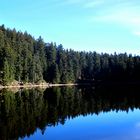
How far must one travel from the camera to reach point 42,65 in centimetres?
17062

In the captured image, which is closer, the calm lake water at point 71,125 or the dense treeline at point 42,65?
the calm lake water at point 71,125

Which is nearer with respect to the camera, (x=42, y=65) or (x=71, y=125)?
(x=71, y=125)

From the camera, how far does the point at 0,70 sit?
427 ft

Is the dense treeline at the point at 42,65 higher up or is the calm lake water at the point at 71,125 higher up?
the dense treeline at the point at 42,65

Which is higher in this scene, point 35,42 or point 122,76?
point 35,42

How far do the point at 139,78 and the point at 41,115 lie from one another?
459 feet

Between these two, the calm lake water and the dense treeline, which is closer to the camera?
the calm lake water

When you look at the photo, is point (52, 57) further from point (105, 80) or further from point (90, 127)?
point (90, 127)

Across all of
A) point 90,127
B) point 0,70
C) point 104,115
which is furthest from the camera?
point 0,70

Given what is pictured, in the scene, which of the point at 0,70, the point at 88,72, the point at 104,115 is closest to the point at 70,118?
the point at 104,115

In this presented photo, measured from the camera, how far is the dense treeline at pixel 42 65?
5477 inches

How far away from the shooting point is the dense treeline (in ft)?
456

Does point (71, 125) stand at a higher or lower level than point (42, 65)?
lower

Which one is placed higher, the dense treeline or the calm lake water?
the dense treeline
